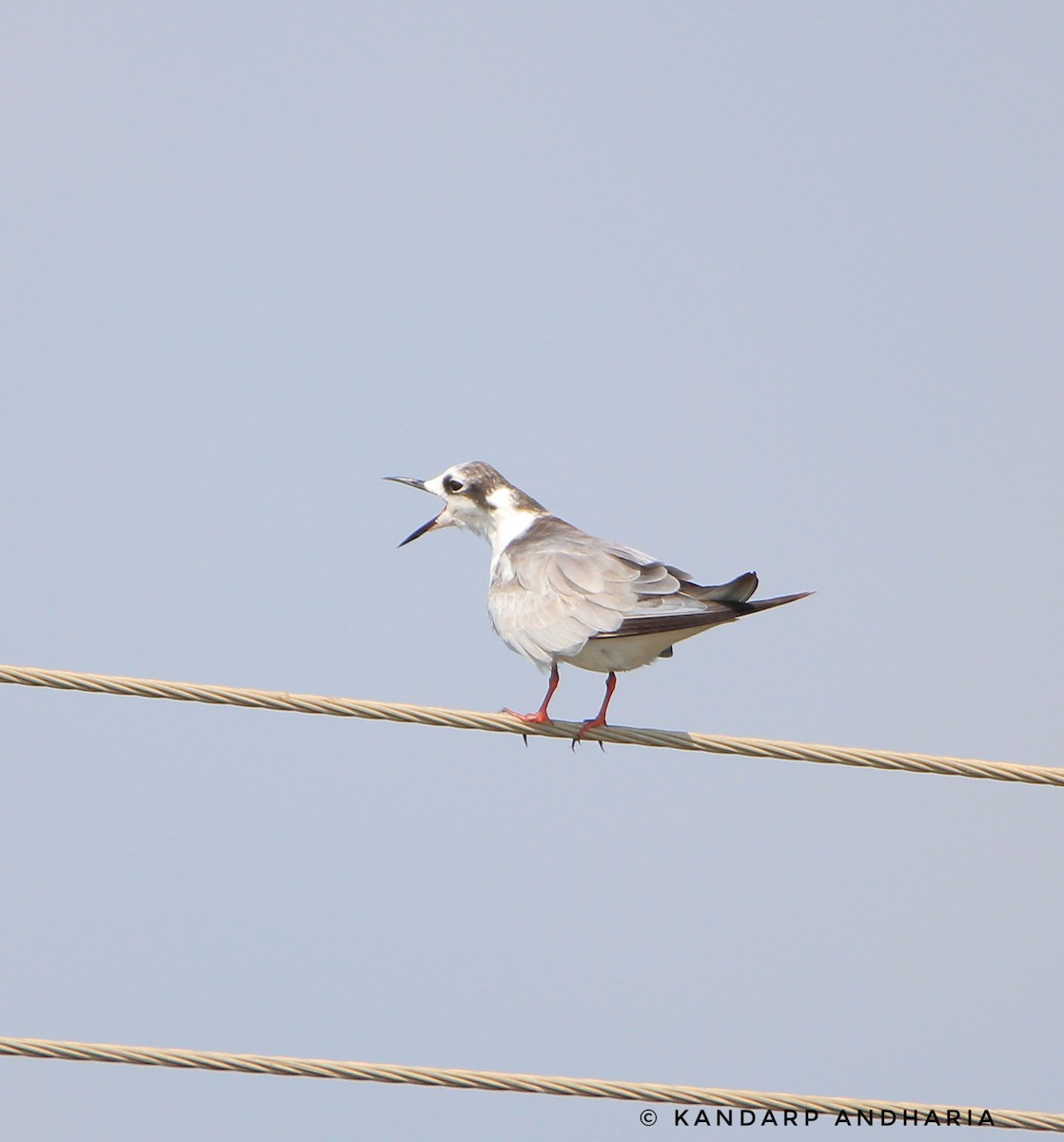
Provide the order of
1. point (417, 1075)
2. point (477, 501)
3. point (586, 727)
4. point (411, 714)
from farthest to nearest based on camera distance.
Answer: point (477, 501) < point (586, 727) < point (411, 714) < point (417, 1075)

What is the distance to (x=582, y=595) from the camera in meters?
9.53

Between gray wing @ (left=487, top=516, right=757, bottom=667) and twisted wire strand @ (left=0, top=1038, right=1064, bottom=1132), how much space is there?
305 centimetres

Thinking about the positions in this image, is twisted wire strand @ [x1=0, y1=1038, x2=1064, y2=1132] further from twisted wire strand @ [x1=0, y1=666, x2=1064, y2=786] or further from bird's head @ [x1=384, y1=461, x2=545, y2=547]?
bird's head @ [x1=384, y1=461, x2=545, y2=547]

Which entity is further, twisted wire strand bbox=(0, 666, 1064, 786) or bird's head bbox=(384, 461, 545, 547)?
bird's head bbox=(384, 461, 545, 547)

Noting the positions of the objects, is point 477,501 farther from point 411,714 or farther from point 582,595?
point 411,714

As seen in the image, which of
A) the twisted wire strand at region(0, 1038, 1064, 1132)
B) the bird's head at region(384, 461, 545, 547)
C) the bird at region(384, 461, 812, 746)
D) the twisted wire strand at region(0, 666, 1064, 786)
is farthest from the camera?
the bird's head at region(384, 461, 545, 547)

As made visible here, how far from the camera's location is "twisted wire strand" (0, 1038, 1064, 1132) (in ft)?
19.2

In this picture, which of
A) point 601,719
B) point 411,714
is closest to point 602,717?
point 601,719

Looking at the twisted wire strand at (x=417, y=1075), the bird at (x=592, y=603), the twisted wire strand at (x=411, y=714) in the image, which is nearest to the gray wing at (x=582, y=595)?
the bird at (x=592, y=603)

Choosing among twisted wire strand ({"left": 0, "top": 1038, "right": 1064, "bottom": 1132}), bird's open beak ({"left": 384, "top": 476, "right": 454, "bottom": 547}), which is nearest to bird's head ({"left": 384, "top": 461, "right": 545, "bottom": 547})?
bird's open beak ({"left": 384, "top": 476, "right": 454, "bottom": 547})

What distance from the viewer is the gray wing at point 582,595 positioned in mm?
8781

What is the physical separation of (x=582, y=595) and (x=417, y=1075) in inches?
163

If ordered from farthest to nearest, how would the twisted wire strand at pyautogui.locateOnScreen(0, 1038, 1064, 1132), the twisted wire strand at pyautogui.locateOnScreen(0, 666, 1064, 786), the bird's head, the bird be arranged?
the bird's head
the bird
the twisted wire strand at pyautogui.locateOnScreen(0, 666, 1064, 786)
the twisted wire strand at pyautogui.locateOnScreen(0, 1038, 1064, 1132)

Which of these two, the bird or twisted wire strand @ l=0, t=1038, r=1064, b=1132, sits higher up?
the bird
